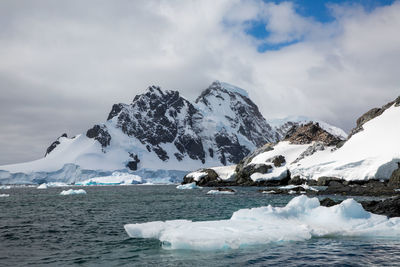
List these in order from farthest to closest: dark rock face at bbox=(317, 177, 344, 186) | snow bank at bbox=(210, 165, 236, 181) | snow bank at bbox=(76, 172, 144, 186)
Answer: snow bank at bbox=(76, 172, 144, 186) < snow bank at bbox=(210, 165, 236, 181) < dark rock face at bbox=(317, 177, 344, 186)

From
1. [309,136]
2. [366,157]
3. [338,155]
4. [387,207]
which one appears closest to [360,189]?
[366,157]

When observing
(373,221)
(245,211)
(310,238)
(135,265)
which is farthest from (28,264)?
(373,221)

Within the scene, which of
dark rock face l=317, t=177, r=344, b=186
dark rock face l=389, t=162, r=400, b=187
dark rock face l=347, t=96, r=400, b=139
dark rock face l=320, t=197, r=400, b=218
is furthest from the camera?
dark rock face l=347, t=96, r=400, b=139

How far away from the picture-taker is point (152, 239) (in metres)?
18.5

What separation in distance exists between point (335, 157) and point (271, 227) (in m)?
57.2

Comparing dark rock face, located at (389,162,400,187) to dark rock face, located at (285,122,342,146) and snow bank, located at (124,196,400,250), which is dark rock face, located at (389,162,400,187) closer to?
snow bank, located at (124,196,400,250)

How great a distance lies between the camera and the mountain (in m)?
57.7

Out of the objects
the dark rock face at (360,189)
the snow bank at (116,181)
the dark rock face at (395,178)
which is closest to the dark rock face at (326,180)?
the dark rock face at (360,189)

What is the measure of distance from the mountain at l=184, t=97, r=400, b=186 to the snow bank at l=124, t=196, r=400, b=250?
40.1m

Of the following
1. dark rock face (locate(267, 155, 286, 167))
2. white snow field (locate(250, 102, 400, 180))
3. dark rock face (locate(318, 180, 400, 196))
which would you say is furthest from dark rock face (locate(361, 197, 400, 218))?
dark rock face (locate(267, 155, 286, 167))

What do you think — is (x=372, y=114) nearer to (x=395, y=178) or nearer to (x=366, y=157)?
(x=366, y=157)

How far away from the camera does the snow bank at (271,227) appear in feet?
50.3

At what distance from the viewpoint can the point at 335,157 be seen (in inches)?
2734

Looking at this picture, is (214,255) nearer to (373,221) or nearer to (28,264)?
(28,264)
